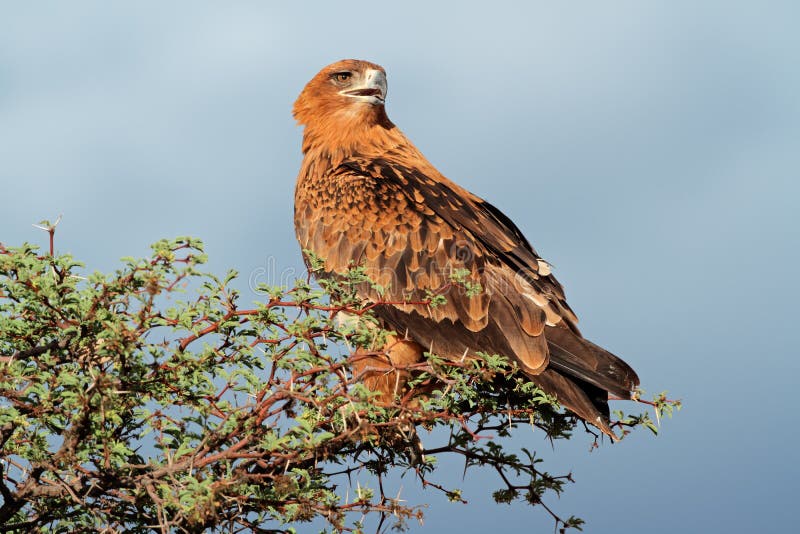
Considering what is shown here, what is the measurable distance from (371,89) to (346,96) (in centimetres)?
25

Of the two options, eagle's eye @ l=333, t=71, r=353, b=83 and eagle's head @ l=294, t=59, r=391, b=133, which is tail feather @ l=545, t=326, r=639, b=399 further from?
eagle's eye @ l=333, t=71, r=353, b=83

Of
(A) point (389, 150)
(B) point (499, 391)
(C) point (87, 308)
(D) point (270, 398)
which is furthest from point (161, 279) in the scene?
(A) point (389, 150)

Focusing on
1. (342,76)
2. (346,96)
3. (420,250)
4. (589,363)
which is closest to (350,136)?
(346,96)

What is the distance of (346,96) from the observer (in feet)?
26.5

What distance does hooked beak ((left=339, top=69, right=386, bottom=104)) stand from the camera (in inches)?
314

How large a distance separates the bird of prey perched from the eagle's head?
1cm

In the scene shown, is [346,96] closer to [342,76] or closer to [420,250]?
[342,76]

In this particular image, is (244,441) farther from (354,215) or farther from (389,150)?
(389,150)

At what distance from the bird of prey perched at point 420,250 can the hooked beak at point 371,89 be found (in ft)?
0.04

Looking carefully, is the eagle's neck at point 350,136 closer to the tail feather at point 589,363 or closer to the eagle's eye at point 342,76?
the eagle's eye at point 342,76

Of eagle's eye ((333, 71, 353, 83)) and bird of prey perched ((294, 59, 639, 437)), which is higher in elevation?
eagle's eye ((333, 71, 353, 83))

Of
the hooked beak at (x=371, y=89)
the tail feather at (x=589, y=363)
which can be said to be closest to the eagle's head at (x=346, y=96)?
the hooked beak at (x=371, y=89)

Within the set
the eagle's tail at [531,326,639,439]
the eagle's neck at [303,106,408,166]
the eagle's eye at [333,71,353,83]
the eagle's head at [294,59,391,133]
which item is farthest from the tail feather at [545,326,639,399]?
the eagle's eye at [333,71,353,83]

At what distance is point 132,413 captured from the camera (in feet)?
13.8
